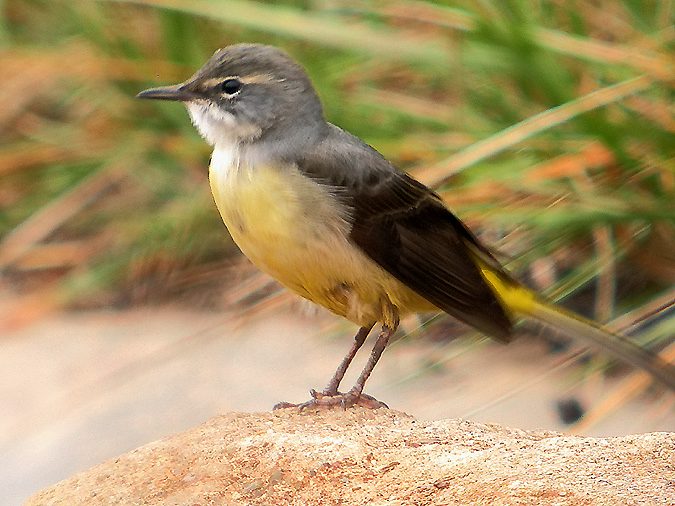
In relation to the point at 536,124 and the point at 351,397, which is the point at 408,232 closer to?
the point at 351,397

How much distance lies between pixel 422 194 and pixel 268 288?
1.81 metres

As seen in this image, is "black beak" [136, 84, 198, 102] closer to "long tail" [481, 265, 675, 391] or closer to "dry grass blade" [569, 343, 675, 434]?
"long tail" [481, 265, 675, 391]

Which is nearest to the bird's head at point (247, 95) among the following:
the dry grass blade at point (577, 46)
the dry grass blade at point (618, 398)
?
the dry grass blade at point (577, 46)

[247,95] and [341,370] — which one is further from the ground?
[247,95]

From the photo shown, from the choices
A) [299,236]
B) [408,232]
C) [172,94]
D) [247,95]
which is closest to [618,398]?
[408,232]

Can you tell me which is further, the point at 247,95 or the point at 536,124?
the point at 536,124

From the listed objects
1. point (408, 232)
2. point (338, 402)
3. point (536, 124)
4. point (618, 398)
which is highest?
point (536, 124)

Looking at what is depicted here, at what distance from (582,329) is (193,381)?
3.21 m

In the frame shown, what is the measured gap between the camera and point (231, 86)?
4586 mm

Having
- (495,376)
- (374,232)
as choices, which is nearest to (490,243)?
(495,376)

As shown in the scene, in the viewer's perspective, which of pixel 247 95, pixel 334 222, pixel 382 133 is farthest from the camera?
pixel 382 133

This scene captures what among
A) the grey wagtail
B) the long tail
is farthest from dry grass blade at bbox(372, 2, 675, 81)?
the long tail

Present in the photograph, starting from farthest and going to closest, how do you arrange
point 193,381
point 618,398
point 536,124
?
1. point 193,381
2. point 536,124
3. point 618,398

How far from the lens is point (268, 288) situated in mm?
6355
